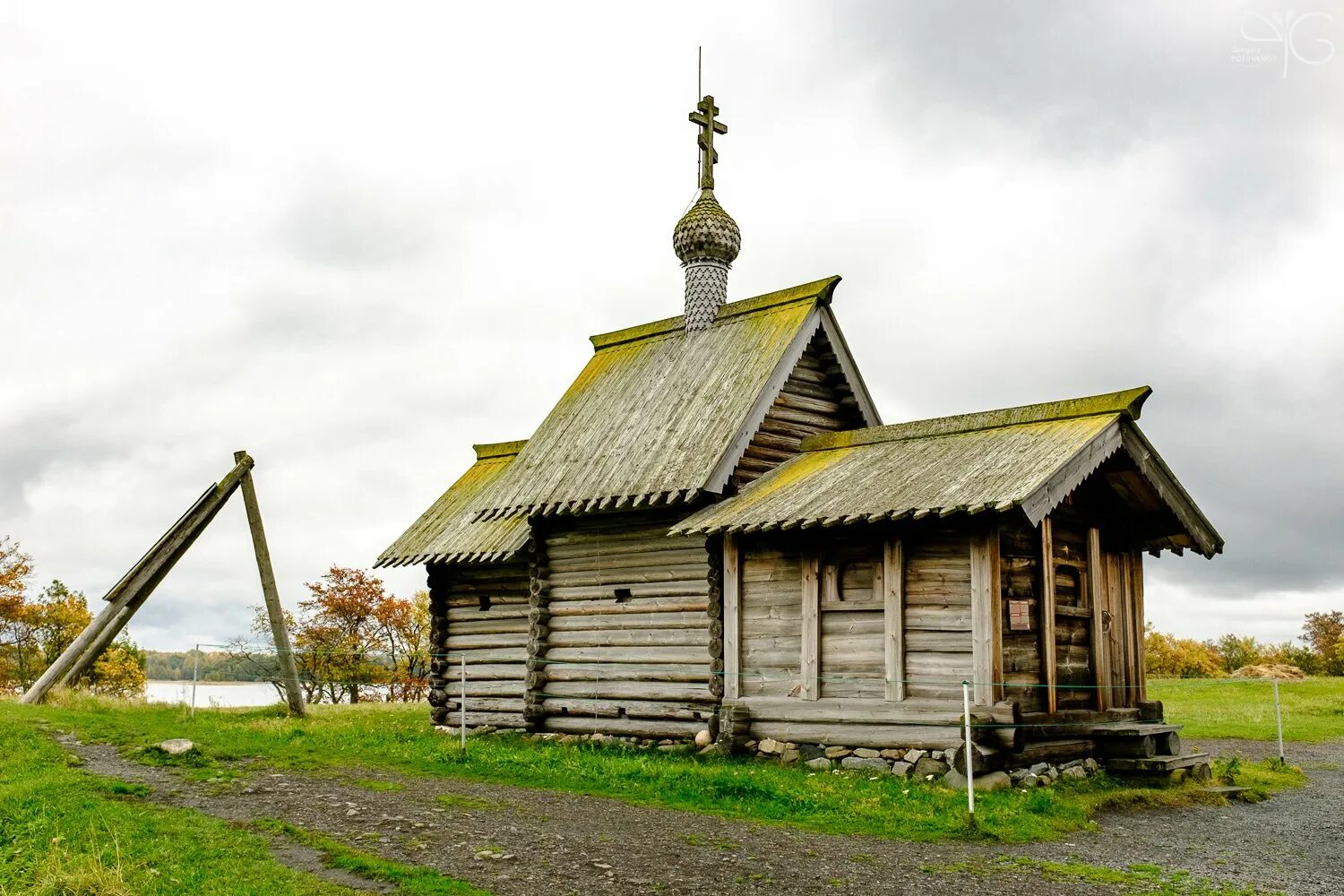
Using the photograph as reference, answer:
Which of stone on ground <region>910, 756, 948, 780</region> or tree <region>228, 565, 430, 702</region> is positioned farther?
tree <region>228, 565, 430, 702</region>

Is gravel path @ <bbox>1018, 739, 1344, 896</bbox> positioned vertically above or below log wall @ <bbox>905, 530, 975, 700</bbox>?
below

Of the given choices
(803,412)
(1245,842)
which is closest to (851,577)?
(803,412)

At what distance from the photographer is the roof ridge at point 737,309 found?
2073 cm

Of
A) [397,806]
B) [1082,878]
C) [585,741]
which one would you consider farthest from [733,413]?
[1082,878]

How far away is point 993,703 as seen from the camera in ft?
47.9

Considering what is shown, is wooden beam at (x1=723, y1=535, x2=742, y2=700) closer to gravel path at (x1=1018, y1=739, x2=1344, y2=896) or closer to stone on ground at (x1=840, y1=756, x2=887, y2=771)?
stone on ground at (x1=840, y1=756, x2=887, y2=771)

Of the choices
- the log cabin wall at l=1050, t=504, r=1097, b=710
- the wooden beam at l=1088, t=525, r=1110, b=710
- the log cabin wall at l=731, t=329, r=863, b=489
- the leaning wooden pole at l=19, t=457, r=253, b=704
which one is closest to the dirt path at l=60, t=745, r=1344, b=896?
the log cabin wall at l=1050, t=504, r=1097, b=710

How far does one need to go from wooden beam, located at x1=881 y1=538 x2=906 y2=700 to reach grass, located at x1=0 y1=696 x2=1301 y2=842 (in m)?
1.25

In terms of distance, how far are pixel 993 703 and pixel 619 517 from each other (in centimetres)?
768

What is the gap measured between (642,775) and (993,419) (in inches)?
294

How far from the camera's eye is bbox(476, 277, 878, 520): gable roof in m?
18.8

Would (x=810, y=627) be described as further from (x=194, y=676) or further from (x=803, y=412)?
(x=194, y=676)

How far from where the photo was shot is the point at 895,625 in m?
15.6

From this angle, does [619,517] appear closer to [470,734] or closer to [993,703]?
[470,734]
